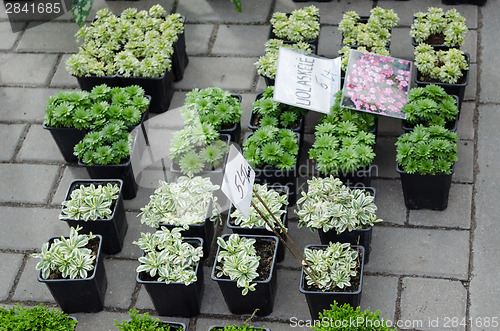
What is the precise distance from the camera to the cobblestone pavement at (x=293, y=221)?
3754 mm

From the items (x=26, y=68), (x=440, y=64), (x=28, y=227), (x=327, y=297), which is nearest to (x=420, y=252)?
(x=327, y=297)

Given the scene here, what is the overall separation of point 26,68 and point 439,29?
317 cm

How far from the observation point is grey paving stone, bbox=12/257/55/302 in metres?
3.92

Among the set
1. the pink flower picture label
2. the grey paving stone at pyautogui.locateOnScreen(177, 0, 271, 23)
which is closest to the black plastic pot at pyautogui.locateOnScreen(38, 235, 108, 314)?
the pink flower picture label

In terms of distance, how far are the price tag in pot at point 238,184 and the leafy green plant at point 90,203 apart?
1.08 meters

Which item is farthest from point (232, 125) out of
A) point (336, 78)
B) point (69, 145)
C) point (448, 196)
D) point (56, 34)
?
point (56, 34)

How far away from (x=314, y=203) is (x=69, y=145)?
176 cm

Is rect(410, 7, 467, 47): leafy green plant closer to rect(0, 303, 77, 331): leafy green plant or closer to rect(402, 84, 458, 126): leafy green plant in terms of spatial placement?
rect(402, 84, 458, 126): leafy green plant

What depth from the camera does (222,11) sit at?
5.70m

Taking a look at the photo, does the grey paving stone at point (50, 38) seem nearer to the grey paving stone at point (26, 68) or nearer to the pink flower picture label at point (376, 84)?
the grey paving stone at point (26, 68)

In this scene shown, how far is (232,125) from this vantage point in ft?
14.4

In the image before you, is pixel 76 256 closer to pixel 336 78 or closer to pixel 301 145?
pixel 301 145

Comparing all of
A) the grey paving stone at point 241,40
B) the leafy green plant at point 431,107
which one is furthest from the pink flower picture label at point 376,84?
the grey paving stone at point 241,40

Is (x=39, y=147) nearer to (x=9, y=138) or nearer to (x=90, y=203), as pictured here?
(x=9, y=138)
